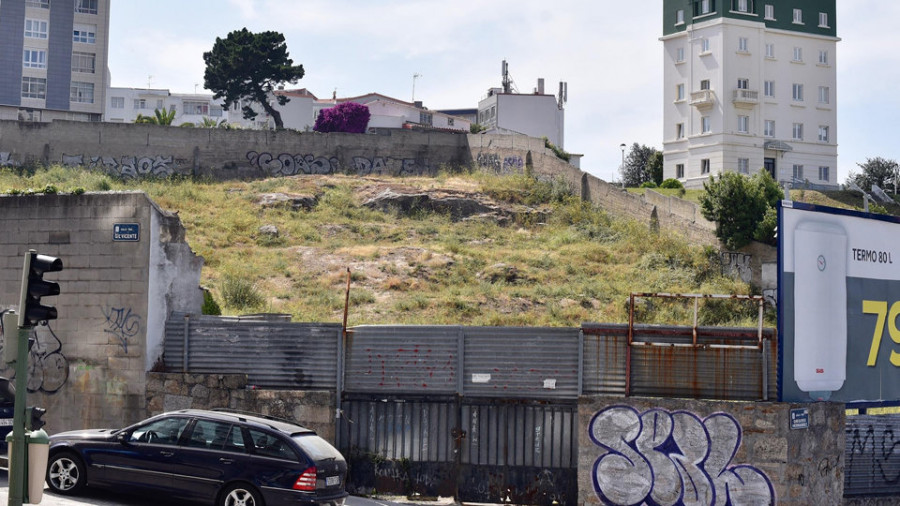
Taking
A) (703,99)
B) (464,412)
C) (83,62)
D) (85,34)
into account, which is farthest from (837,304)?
(85,34)

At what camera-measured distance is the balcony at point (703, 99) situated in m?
63.0

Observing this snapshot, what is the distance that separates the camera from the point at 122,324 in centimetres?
1655

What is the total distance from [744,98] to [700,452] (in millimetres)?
51935

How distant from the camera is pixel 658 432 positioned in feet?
47.9

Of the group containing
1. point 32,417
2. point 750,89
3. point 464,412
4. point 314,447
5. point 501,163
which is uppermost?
point 750,89

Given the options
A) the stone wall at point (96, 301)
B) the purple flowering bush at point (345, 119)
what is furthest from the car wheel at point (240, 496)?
the purple flowering bush at point (345, 119)

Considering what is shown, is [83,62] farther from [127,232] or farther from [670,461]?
[670,461]

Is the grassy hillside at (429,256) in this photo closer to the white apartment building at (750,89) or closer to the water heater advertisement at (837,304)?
the water heater advertisement at (837,304)

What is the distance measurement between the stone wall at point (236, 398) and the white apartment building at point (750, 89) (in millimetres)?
50163

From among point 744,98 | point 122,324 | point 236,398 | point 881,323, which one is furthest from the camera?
point 744,98

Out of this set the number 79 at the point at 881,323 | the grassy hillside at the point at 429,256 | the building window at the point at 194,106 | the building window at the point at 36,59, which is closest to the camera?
the number 79 at the point at 881,323

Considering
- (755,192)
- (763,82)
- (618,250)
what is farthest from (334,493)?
(763,82)

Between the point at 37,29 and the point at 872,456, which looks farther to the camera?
the point at 37,29

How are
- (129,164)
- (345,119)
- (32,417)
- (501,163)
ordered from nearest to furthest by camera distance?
(32,417), (129,164), (501,163), (345,119)
